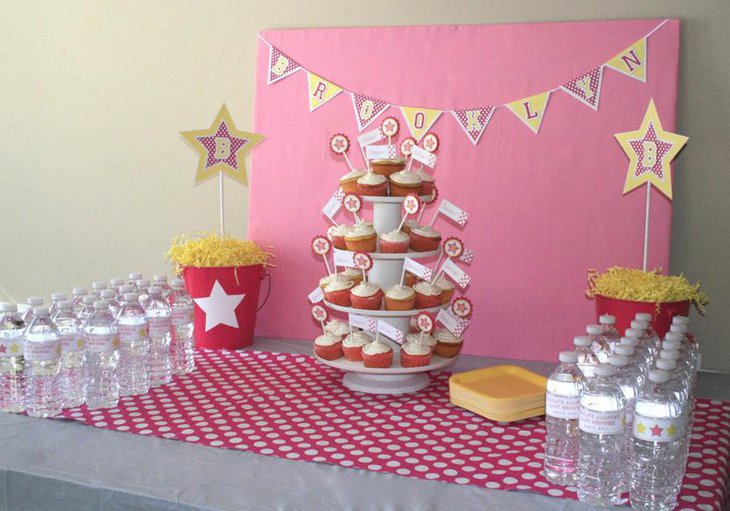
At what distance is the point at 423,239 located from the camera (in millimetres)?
2254

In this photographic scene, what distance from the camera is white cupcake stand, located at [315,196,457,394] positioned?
7.28 ft

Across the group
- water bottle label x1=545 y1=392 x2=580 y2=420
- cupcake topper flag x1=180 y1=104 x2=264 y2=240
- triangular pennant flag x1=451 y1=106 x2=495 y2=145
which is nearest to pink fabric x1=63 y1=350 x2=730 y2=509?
water bottle label x1=545 y1=392 x2=580 y2=420

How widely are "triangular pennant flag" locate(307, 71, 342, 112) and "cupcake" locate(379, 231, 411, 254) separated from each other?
0.84 metres

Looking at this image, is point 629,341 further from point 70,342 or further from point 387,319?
point 70,342

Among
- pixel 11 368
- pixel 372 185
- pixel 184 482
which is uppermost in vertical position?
pixel 372 185


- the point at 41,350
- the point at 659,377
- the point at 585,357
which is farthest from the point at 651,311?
the point at 41,350

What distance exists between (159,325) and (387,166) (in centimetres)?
79

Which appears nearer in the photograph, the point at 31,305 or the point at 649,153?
the point at 31,305

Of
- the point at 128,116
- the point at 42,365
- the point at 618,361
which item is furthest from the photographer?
the point at 128,116

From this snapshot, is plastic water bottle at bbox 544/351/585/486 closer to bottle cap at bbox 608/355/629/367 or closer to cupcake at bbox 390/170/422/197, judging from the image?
bottle cap at bbox 608/355/629/367

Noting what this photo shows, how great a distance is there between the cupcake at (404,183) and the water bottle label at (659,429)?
0.94 meters

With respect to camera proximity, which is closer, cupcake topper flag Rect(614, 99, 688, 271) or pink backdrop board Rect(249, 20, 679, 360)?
cupcake topper flag Rect(614, 99, 688, 271)

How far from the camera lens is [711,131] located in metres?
2.55

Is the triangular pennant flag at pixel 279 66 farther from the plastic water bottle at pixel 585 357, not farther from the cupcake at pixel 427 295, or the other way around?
the plastic water bottle at pixel 585 357
